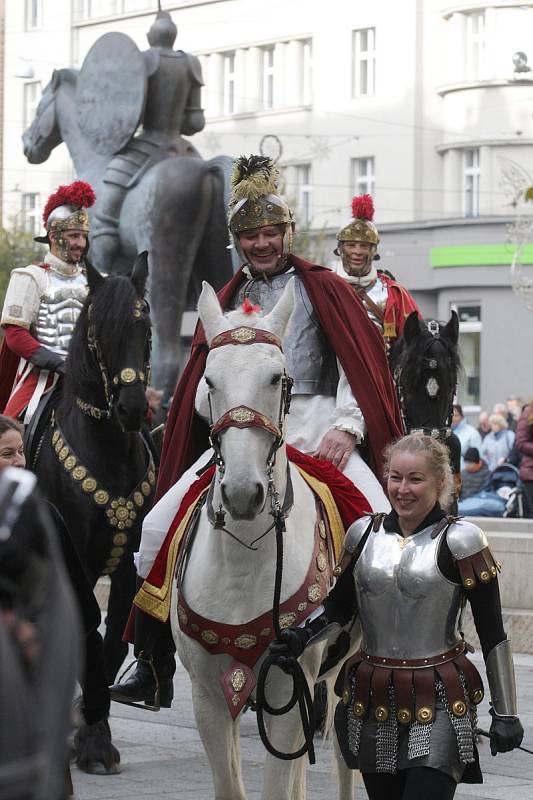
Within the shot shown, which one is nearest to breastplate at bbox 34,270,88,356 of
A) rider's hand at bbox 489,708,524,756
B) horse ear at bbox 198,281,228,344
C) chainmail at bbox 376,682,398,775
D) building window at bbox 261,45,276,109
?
horse ear at bbox 198,281,228,344

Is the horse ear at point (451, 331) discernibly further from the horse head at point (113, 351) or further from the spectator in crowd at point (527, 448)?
the spectator in crowd at point (527, 448)

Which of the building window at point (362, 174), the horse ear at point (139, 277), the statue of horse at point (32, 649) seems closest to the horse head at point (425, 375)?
the horse ear at point (139, 277)

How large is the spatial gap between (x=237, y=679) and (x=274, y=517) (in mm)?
553

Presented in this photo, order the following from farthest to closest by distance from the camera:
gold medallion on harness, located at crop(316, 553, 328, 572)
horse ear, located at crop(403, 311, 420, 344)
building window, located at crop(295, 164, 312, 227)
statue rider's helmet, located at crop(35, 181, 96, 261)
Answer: building window, located at crop(295, 164, 312, 227) < horse ear, located at crop(403, 311, 420, 344) < statue rider's helmet, located at crop(35, 181, 96, 261) < gold medallion on harness, located at crop(316, 553, 328, 572)

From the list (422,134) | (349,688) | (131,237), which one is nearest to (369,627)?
(349,688)

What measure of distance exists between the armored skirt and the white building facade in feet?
118

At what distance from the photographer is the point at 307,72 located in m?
48.1

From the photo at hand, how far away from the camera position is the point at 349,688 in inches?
198

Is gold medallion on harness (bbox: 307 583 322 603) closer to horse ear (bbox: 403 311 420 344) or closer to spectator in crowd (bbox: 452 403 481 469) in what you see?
horse ear (bbox: 403 311 420 344)

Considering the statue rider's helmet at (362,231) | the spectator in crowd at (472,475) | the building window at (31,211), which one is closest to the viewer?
the statue rider's helmet at (362,231)

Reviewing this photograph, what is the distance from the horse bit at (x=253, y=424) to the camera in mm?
5246

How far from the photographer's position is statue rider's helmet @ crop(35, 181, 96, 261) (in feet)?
30.7

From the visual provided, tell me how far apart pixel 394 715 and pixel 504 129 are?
132 feet

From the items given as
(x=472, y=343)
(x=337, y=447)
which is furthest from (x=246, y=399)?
(x=472, y=343)
